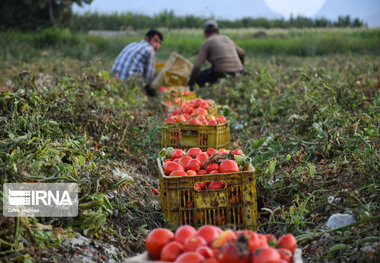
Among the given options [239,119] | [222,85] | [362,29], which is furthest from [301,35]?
[239,119]

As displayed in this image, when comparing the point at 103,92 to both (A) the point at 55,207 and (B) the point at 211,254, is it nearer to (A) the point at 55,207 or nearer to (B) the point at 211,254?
(A) the point at 55,207

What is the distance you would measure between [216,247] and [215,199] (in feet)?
3.41

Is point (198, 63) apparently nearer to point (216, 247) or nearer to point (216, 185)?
point (216, 185)

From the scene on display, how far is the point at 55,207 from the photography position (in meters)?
2.44

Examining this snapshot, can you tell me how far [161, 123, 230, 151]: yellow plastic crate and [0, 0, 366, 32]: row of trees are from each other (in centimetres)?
1385

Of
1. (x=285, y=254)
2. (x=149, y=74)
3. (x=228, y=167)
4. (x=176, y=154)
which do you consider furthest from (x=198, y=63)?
(x=285, y=254)

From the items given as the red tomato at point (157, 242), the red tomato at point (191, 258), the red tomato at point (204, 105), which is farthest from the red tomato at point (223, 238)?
the red tomato at point (204, 105)

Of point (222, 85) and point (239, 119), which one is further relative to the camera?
point (222, 85)

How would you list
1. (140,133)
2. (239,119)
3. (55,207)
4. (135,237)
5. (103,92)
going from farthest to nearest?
(239,119)
(103,92)
(140,133)
(135,237)
(55,207)

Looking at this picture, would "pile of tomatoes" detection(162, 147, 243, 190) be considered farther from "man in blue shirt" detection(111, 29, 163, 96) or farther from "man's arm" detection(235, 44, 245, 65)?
"man's arm" detection(235, 44, 245, 65)

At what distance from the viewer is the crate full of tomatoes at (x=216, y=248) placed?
1579mm

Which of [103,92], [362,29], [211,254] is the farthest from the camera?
[362,29]

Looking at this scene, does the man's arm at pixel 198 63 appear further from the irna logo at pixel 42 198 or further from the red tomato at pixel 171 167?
the irna logo at pixel 42 198

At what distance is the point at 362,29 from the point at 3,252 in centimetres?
1567
